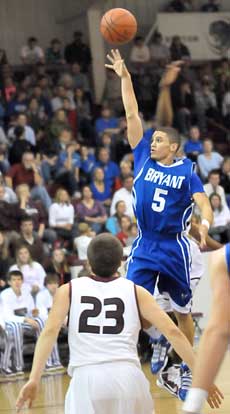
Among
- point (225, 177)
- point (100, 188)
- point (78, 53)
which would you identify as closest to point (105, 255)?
point (100, 188)

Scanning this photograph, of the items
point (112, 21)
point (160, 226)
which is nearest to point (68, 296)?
point (160, 226)

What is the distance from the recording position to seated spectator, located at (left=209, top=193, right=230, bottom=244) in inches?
688

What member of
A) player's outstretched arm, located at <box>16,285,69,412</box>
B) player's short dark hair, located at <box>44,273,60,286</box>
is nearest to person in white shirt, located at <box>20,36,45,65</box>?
player's short dark hair, located at <box>44,273,60,286</box>

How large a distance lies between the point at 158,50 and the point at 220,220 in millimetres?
7788

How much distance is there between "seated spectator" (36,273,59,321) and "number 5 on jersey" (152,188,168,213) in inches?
216

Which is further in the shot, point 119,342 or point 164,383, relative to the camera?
point 164,383

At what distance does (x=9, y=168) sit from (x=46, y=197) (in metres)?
1.09

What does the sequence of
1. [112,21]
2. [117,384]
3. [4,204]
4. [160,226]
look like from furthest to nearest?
1. [4,204]
2. [112,21]
3. [160,226]
4. [117,384]

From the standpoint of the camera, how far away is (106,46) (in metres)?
24.9

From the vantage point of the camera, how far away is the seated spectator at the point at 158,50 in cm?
2447

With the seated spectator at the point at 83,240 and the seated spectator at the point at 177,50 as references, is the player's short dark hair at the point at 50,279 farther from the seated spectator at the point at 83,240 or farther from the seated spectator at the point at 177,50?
the seated spectator at the point at 177,50

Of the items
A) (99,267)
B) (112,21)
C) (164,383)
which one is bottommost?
(164,383)

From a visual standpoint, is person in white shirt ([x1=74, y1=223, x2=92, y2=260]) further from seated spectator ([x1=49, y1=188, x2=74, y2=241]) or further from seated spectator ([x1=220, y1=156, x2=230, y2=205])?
seated spectator ([x1=220, y1=156, x2=230, y2=205])

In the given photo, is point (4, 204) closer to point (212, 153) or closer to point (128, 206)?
point (128, 206)
